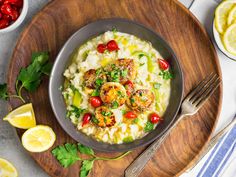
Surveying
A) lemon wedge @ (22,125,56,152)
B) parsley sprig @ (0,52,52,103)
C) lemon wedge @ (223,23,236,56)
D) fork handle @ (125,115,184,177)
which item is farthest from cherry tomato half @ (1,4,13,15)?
lemon wedge @ (223,23,236,56)

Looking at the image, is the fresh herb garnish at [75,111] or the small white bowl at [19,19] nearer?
the fresh herb garnish at [75,111]

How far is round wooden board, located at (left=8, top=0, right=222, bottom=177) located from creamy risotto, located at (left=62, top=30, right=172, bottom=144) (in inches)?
10.1

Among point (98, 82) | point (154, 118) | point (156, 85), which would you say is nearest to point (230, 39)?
point (156, 85)

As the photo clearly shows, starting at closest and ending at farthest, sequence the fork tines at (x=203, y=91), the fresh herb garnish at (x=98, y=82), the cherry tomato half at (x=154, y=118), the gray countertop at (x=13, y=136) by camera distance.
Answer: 1. the fresh herb garnish at (x=98, y=82)
2. the cherry tomato half at (x=154, y=118)
3. the fork tines at (x=203, y=91)
4. the gray countertop at (x=13, y=136)

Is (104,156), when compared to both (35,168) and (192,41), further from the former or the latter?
(192,41)

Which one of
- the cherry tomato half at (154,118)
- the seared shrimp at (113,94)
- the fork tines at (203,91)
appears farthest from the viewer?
the fork tines at (203,91)

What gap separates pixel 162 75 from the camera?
14.5ft

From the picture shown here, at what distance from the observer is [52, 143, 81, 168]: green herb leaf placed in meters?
4.49

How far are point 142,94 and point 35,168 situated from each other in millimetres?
1682

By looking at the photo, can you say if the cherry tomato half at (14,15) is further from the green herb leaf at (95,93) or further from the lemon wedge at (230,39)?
the lemon wedge at (230,39)

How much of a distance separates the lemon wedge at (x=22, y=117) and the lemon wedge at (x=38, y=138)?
9 centimetres

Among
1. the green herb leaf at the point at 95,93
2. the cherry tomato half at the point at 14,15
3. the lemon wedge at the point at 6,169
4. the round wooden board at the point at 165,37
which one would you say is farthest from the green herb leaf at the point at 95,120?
the cherry tomato half at the point at 14,15

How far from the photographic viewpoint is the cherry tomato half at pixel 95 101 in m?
4.28

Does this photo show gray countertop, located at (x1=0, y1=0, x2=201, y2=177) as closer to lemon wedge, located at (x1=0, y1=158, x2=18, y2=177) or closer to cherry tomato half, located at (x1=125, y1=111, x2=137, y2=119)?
lemon wedge, located at (x1=0, y1=158, x2=18, y2=177)
